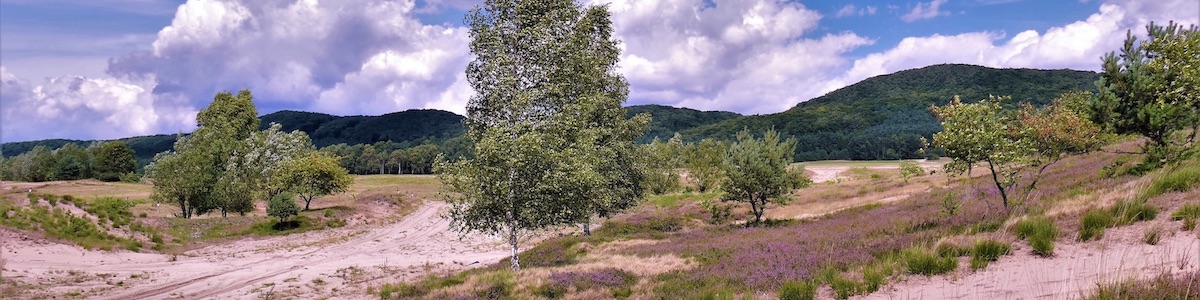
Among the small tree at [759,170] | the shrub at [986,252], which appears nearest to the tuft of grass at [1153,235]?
the shrub at [986,252]

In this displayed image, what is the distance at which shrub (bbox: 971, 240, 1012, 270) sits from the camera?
11.6 meters

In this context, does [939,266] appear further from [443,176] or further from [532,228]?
[443,176]

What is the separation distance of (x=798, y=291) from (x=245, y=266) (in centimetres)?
3038

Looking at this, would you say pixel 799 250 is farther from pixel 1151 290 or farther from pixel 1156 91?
pixel 1156 91

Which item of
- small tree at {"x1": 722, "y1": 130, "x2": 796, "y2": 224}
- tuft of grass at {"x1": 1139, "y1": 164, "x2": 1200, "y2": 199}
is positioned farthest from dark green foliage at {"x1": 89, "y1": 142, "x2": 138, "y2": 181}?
tuft of grass at {"x1": 1139, "y1": 164, "x2": 1200, "y2": 199}

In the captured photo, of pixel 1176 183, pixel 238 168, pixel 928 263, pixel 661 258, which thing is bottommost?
pixel 661 258

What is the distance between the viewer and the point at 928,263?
12.1m

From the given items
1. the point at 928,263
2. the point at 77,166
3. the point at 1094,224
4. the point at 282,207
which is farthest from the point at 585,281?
the point at 77,166

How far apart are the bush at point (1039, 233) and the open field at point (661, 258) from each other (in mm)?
189

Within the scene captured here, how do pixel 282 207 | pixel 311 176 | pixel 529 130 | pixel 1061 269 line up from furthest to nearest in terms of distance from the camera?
pixel 311 176 < pixel 282 207 < pixel 529 130 < pixel 1061 269

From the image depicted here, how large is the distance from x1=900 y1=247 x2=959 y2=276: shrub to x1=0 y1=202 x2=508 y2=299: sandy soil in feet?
64.8

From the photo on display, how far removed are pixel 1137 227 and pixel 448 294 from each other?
19.1m

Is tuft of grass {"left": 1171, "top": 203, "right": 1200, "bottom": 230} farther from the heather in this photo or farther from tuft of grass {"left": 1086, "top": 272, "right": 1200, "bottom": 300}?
tuft of grass {"left": 1086, "top": 272, "right": 1200, "bottom": 300}

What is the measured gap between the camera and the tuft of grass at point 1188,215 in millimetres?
10528
